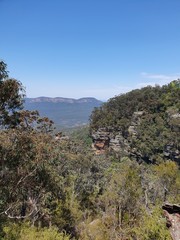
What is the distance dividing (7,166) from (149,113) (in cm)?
7869

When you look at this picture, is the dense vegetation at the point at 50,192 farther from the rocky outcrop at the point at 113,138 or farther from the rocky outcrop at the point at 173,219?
the rocky outcrop at the point at 113,138

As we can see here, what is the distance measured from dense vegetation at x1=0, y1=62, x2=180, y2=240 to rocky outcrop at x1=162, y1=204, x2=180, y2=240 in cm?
313

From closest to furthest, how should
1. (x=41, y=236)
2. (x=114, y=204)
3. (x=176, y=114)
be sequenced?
→ (x=41, y=236) → (x=114, y=204) → (x=176, y=114)

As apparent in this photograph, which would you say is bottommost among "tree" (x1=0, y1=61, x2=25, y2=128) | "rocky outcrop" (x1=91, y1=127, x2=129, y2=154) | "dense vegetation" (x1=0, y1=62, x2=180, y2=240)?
"rocky outcrop" (x1=91, y1=127, x2=129, y2=154)

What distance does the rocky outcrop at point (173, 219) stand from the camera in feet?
34.5

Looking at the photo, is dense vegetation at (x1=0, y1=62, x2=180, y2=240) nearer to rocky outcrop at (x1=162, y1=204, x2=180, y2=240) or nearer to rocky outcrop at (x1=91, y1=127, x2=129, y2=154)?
rocky outcrop at (x1=162, y1=204, x2=180, y2=240)

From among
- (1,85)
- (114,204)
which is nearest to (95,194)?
(114,204)

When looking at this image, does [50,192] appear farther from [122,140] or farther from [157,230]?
[122,140]

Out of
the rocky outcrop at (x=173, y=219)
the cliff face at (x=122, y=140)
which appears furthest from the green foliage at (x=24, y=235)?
the cliff face at (x=122, y=140)

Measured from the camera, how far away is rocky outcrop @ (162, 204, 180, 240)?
10.5 meters

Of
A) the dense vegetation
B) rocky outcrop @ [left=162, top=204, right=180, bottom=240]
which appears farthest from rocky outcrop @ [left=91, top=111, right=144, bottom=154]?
rocky outcrop @ [left=162, top=204, right=180, bottom=240]

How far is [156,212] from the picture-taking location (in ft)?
54.4

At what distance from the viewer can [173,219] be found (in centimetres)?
1090

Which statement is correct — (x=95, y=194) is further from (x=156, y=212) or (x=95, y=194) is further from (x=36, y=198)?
(x=156, y=212)
